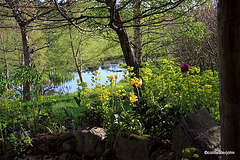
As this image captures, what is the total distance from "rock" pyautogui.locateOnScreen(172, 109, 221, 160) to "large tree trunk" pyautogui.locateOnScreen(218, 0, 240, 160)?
52 centimetres

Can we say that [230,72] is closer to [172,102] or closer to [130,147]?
[172,102]

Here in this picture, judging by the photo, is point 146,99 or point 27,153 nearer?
point 146,99

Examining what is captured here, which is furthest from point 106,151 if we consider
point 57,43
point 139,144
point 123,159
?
point 57,43

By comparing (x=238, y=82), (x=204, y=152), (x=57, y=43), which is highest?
(x=57, y=43)

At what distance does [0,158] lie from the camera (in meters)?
3.29

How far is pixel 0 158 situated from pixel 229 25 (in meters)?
3.97

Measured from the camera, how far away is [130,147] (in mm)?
2480

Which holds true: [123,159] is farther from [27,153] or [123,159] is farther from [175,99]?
[27,153]

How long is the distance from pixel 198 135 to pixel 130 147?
0.95m

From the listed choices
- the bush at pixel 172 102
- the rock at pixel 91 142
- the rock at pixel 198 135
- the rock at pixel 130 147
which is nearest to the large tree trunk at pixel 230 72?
the rock at pixel 198 135

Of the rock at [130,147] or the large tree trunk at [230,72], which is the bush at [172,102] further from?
the large tree trunk at [230,72]

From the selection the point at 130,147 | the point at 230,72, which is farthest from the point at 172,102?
the point at 230,72

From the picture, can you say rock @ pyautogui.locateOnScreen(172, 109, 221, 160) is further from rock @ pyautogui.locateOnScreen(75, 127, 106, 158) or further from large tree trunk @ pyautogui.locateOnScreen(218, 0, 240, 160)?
rock @ pyautogui.locateOnScreen(75, 127, 106, 158)

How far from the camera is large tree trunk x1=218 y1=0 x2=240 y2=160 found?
3.68 feet
